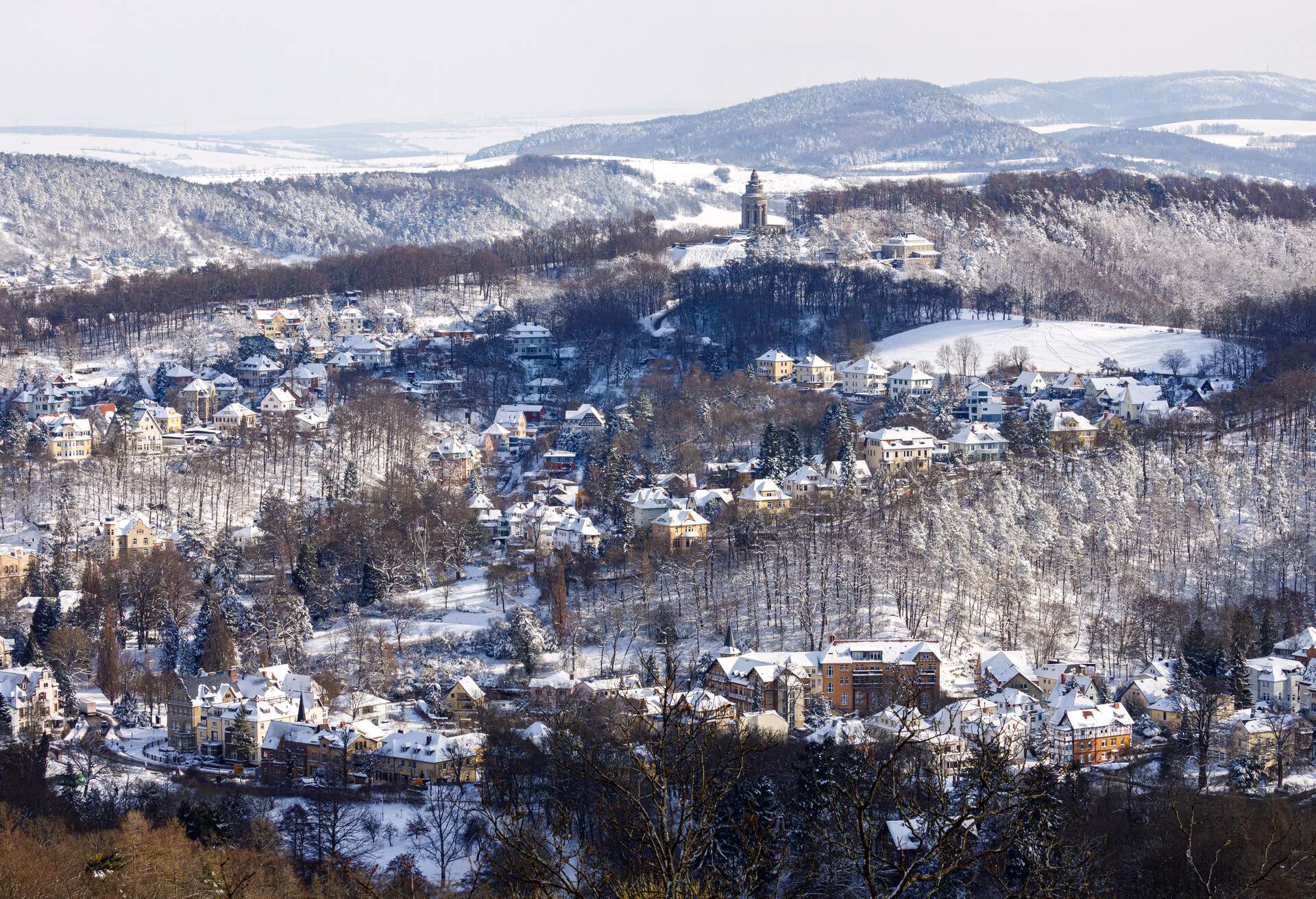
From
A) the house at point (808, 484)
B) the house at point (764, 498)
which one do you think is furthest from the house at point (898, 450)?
the house at point (764, 498)

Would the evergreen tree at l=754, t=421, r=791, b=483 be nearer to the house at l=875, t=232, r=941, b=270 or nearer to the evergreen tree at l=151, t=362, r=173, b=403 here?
the evergreen tree at l=151, t=362, r=173, b=403

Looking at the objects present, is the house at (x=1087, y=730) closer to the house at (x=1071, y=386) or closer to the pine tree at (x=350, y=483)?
the pine tree at (x=350, y=483)

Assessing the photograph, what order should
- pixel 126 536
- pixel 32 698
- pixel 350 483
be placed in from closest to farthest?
pixel 32 698 → pixel 126 536 → pixel 350 483

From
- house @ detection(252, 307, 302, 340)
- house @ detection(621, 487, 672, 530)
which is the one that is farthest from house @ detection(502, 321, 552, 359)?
house @ detection(621, 487, 672, 530)

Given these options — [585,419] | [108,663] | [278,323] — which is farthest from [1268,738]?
[278,323]

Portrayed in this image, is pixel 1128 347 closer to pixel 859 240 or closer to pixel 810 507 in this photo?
pixel 859 240

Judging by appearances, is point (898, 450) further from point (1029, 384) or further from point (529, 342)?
point (529, 342)
